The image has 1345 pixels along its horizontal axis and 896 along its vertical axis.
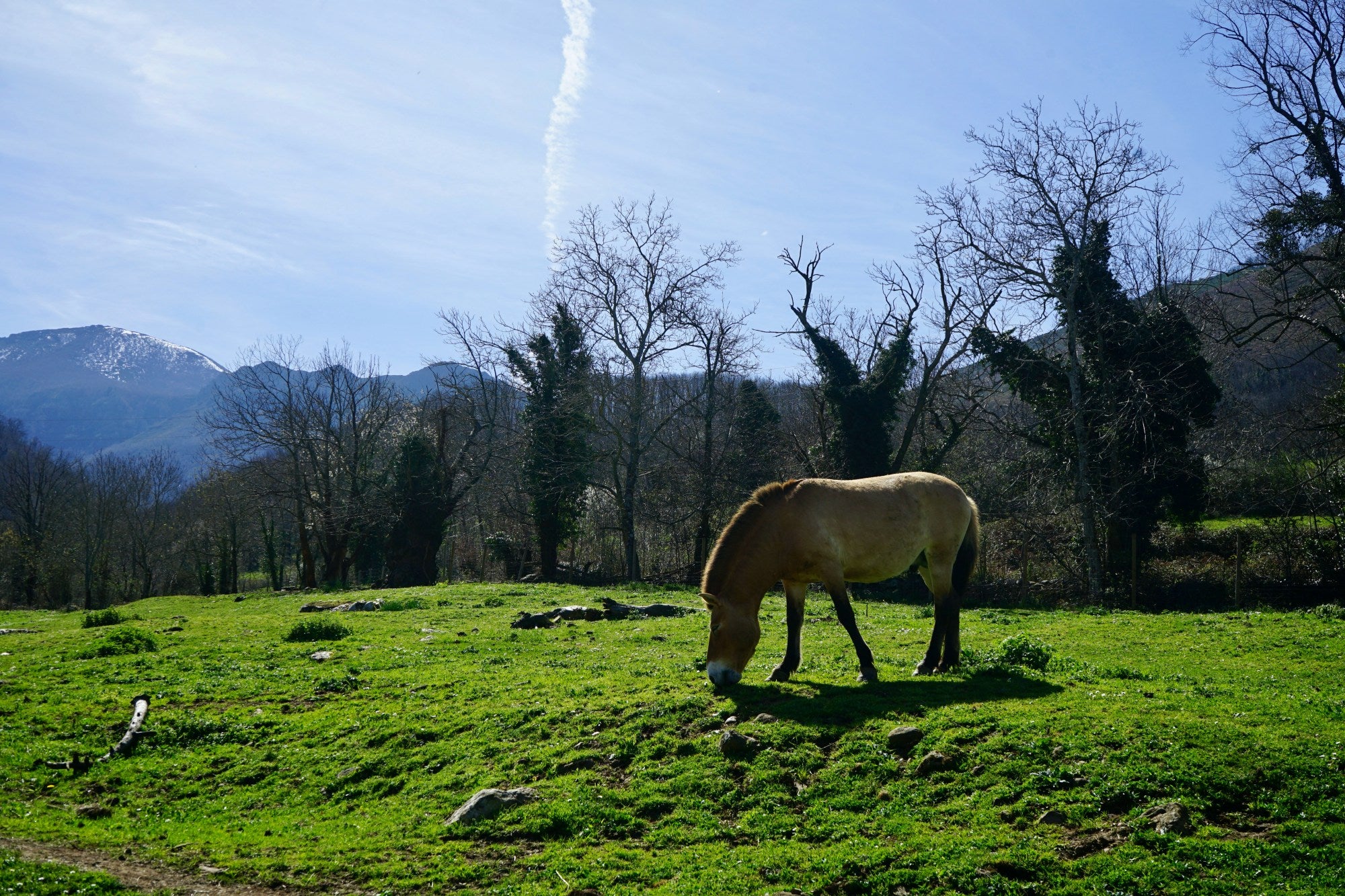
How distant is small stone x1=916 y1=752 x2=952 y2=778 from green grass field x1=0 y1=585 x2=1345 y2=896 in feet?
0.48

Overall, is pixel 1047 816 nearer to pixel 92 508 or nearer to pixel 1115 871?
pixel 1115 871

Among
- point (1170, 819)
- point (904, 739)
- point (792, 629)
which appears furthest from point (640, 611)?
point (1170, 819)

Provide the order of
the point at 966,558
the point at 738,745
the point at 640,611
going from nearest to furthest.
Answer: the point at 738,745 → the point at 966,558 → the point at 640,611

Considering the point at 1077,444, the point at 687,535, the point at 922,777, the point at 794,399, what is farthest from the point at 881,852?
the point at 794,399

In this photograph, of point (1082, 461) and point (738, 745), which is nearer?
point (738, 745)

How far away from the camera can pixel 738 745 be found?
778cm

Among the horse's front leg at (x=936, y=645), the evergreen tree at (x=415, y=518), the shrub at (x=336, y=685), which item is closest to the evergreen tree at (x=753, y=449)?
the evergreen tree at (x=415, y=518)

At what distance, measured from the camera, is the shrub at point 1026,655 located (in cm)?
1005

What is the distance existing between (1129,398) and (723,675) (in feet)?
74.8

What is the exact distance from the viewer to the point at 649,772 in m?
7.81

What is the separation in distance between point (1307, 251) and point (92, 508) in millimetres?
74531

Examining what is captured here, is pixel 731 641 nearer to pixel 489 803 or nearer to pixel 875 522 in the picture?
pixel 875 522

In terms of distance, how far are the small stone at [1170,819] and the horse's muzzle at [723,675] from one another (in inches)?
187

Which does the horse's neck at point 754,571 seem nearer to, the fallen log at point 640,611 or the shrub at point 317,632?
the fallen log at point 640,611
